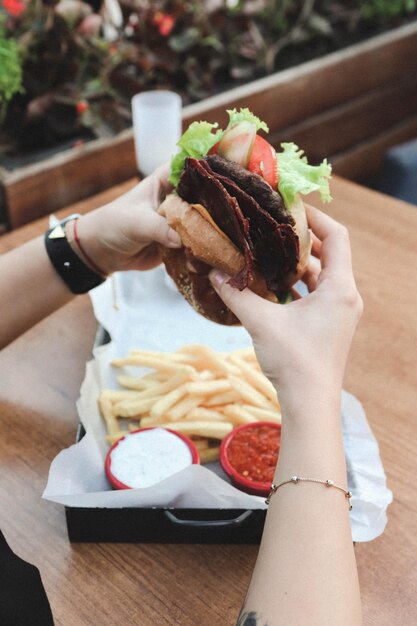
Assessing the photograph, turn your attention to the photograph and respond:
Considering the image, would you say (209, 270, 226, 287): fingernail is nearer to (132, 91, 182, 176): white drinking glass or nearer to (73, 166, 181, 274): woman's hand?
(73, 166, 181, 274): woman's hand

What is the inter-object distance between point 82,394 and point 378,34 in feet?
11.6

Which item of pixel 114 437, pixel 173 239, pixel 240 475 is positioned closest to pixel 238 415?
pixel 240 475

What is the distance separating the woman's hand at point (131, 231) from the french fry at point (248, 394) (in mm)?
346

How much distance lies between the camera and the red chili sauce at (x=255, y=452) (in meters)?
1.41

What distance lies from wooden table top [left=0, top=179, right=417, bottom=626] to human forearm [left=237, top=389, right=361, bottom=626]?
0.26 m

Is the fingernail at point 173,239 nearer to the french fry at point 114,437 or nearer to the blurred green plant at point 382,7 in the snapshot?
the french fry at point 114,437

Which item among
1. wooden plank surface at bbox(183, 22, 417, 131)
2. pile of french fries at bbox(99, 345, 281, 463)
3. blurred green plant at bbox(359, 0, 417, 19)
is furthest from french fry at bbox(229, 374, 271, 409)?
blurred green plant at bbox(359, 0, 417, 19)

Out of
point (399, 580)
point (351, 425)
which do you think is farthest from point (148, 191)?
point (399, 580)

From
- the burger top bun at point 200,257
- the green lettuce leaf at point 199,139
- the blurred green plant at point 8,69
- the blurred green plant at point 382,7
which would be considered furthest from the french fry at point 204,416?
the blurred green plant at point 382,7

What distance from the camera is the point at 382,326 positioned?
6.42 ft

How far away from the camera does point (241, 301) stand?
128 cm

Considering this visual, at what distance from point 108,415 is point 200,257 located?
1.36 ft

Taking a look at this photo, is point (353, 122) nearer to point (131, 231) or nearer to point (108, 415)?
point (131, 231)

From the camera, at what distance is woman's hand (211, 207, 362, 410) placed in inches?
44.7
